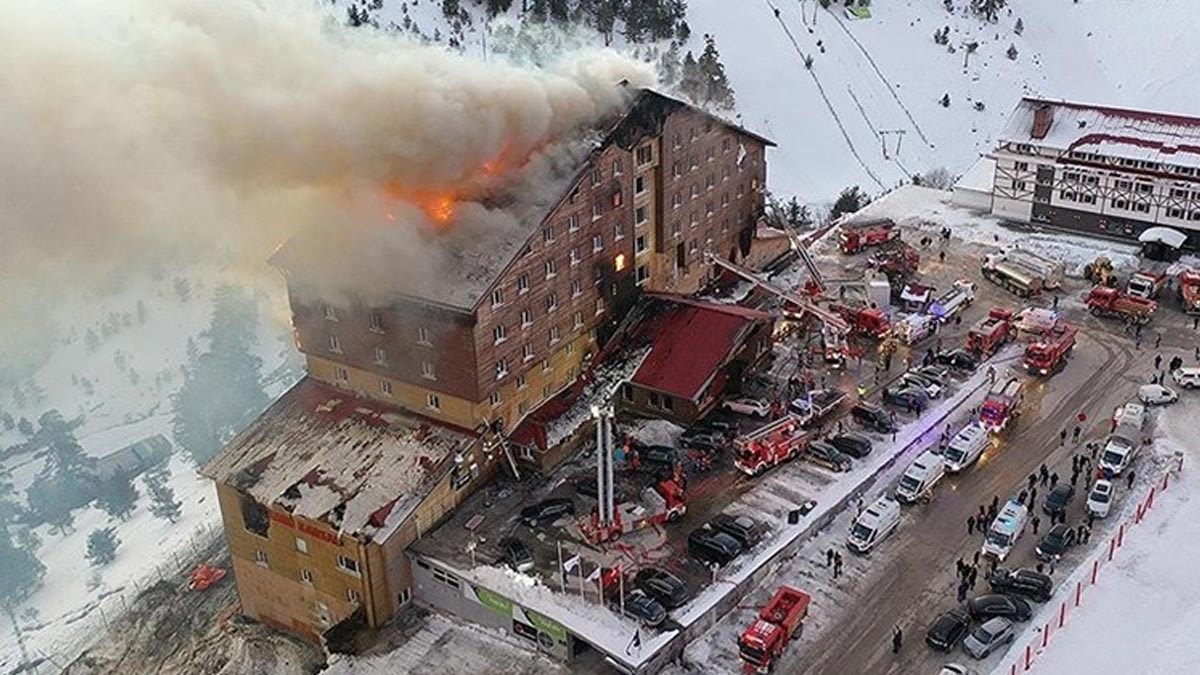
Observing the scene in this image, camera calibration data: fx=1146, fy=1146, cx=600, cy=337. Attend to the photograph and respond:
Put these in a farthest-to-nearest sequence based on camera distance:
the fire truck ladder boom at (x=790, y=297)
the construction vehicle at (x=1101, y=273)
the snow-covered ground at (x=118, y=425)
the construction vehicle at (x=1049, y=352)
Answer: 1. the snow-covered ground at (x=118, y=425)
2. the construction vehicle at (x=1101, y=273)
3. the fire truck ladder boom at (x=790, y=297)
4. the construction vehicle at (x=1049, y=352)

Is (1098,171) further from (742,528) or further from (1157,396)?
(742,528)

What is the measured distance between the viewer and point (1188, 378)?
52.8 m

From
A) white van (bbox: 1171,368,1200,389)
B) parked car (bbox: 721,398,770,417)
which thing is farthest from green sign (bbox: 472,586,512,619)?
white van (bbox: 1171,368,1200,389)

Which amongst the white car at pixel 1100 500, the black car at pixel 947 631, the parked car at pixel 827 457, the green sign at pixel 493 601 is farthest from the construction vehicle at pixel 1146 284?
the green sign at pixel 493 601

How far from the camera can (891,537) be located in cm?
4347

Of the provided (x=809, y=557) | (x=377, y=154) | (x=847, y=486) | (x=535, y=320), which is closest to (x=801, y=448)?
(x=847, y=486)

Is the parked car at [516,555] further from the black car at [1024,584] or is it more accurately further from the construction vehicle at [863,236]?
the construction vehicle at [863,236]

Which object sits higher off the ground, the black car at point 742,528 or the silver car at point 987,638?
the black car at point 742,528

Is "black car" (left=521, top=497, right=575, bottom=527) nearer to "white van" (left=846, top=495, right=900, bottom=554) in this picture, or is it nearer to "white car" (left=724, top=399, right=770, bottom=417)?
"white car" (left=724, top=399, right=770, bottom=417)

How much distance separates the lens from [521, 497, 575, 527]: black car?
4372cm

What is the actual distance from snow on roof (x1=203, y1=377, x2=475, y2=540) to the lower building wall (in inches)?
97.7

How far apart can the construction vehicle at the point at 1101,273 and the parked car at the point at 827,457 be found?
25116 mm

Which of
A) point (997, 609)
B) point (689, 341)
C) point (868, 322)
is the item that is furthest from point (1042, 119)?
point (997, 609)

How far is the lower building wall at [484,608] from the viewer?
39.3 meters
